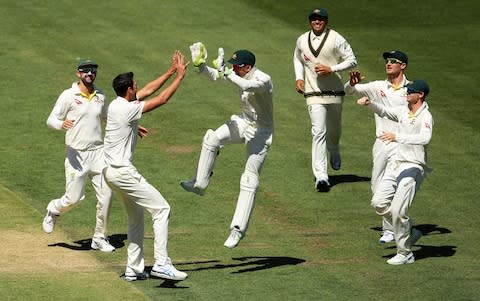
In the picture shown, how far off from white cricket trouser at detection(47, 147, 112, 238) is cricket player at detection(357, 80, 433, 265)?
372 cm

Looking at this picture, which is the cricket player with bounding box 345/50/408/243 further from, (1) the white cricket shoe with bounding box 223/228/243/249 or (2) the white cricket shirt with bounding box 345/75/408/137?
(1) the white cricket shoe with bounding box 223/228/243/249

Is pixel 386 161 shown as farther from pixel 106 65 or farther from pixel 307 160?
pixel 106 65

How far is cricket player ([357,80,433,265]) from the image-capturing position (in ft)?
59.9

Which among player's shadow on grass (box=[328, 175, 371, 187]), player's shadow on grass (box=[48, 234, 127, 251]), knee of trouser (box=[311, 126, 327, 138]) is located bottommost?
player's shadow on grass (box=[48, 234, 127, 251])

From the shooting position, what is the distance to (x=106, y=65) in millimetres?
28078

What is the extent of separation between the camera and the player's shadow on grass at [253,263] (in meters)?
18.3

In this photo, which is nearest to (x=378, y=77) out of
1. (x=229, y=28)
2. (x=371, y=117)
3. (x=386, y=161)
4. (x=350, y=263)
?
(x=371, y=117)

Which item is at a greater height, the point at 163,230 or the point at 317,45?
the point at 317,45

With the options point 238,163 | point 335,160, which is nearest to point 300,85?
point 335,160

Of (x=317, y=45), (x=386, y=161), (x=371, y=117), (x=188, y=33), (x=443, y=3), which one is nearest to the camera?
(x=386, y=161)

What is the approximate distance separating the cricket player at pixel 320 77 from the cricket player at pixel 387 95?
2.12m

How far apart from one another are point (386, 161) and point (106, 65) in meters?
9.60

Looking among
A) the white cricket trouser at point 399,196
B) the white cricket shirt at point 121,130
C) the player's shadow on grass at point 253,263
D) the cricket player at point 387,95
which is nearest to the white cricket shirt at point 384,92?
the cricket player at point 387,95

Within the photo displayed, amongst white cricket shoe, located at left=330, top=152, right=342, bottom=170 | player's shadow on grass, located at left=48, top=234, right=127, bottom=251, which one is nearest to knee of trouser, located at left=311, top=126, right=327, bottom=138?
white cricket shoe, located at left=330, top=152, right=342, bottom=170
